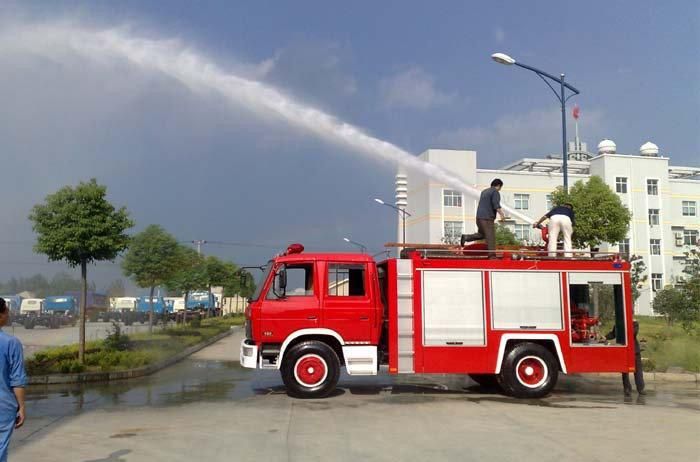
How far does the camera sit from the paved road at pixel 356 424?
7.11 metres

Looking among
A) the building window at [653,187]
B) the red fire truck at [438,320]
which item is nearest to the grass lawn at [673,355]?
the red fire truck at [438,320]

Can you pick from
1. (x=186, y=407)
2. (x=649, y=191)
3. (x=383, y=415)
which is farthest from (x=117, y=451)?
(x=649, y=191)

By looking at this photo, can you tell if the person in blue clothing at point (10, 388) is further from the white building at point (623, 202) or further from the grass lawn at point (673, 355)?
the white building at point (623, 202)

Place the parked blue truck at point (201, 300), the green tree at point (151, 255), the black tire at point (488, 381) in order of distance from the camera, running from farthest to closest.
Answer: the parked blue truck at point (201, 300), the green tree at point (151, 255), the black tire at point (488, 381)

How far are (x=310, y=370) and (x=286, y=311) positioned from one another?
3.69ft

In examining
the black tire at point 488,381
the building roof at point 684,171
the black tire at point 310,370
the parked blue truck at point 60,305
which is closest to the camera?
the black tire at point 310,370

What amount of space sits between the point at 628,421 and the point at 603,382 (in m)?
5.42

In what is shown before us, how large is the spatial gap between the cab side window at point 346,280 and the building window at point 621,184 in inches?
2318

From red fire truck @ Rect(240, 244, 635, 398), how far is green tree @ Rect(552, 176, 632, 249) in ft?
37.4

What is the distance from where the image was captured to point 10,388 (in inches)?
186

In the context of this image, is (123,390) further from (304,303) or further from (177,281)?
(177,281)

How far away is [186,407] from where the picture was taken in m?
10.3

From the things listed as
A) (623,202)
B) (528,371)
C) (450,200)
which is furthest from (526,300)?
(623,202)

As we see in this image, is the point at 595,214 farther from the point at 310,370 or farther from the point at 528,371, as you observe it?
the point at 310,370
